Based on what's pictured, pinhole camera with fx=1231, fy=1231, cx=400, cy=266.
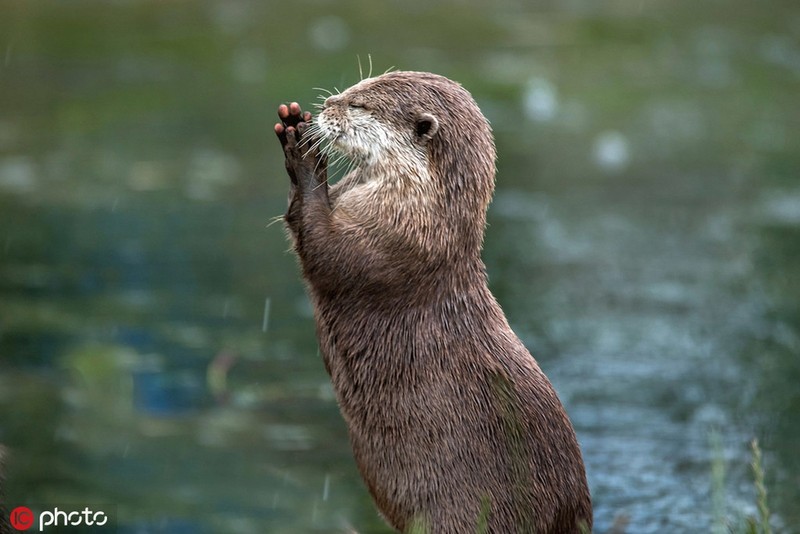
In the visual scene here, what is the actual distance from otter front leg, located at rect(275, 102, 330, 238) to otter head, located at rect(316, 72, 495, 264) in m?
0.09

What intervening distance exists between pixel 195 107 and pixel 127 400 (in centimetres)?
418

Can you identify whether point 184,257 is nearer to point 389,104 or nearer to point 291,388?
point 291,388

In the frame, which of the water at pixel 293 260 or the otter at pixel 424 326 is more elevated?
the otter at pixel 424 326

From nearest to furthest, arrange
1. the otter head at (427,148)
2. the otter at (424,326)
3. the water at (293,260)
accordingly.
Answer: the otter at (424,326)
the otter head at (427,148)
the water at (293,260)

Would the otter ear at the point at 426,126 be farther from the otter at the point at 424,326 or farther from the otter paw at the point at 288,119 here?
the otter paw at the point at 288,119

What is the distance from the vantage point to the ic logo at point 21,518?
3178 millimetres

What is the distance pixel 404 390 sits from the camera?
3.08m

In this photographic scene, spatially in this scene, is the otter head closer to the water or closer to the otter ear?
the otter ear

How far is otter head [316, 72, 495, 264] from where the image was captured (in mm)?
3160

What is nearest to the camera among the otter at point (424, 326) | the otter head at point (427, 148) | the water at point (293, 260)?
the otter at point (424, 326)

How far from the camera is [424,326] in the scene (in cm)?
312

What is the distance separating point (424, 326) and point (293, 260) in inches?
128

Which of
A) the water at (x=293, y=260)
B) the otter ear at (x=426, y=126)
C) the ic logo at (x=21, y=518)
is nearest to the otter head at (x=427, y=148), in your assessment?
the otter ear at (x=426, y=126)

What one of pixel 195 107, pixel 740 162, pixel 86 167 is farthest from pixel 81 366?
pixel 740 162
